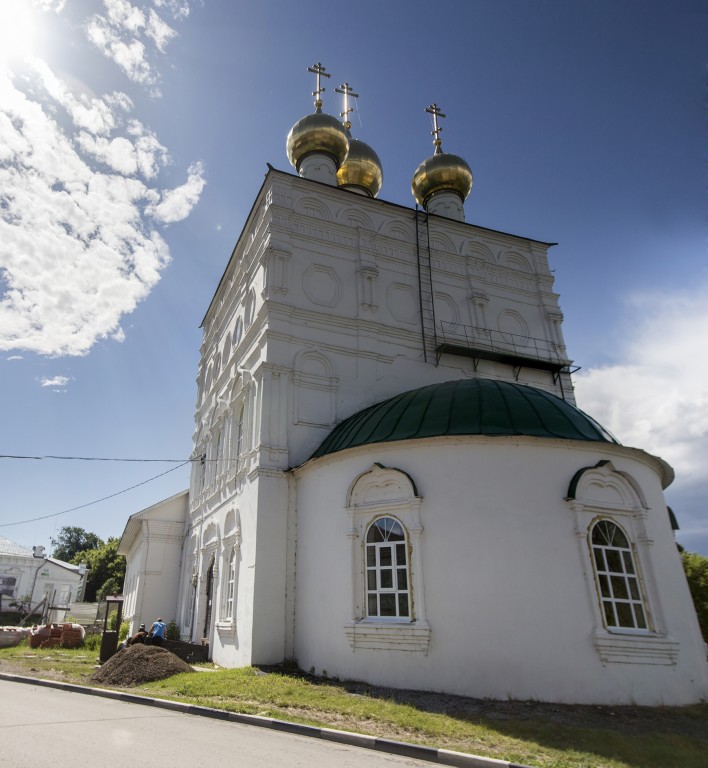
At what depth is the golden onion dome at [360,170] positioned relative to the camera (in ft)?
66.9

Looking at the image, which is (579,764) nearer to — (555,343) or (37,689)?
(37,689)

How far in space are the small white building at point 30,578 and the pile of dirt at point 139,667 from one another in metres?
33.8

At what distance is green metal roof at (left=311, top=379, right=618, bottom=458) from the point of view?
34.5ft

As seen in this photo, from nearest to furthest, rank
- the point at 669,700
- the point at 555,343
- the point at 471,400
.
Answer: the point at 669,700, the point at 471,400, the point at 555,343

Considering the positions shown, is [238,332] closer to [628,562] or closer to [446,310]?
[446,310]

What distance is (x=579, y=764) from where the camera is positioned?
233 inches

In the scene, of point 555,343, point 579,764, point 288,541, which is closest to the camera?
point 579,764

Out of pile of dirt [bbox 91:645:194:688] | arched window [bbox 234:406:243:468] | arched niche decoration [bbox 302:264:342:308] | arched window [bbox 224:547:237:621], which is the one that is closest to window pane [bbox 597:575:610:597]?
pile of dirt [bbox 91:645:194:688]

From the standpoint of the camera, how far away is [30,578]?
137 ft

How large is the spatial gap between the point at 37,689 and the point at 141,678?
1598 mm

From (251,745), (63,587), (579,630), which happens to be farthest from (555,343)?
(63,587)

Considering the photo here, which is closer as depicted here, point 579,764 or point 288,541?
point 579,764

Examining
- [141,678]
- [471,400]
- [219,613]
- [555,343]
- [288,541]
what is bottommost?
[141,678]

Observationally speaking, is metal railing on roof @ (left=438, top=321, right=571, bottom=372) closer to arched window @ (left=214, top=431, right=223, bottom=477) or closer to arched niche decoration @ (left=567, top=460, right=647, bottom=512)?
arched niche decoration @ (left=567, top=460, right=647, bottom=512)
